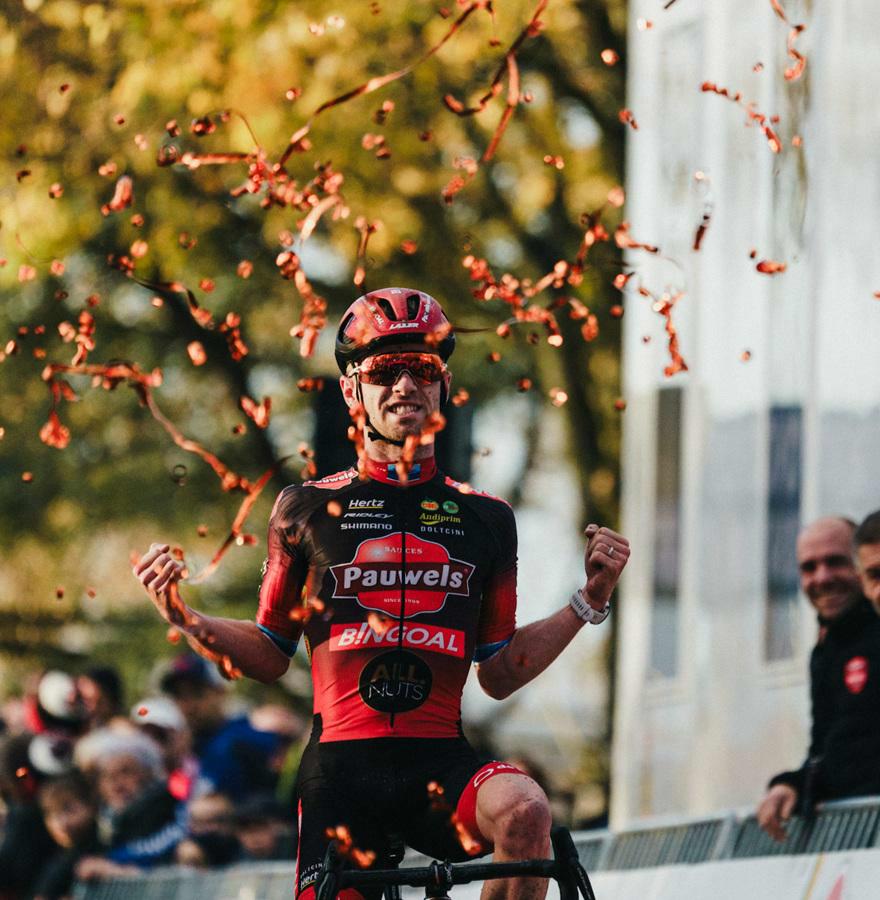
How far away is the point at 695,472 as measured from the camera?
13078mm

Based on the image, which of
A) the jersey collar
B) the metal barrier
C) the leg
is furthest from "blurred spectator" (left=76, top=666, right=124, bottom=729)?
the leg

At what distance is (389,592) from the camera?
6633 millimetres

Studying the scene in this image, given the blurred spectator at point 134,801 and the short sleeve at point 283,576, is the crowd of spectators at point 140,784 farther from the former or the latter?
the short sleeve at point 283,576

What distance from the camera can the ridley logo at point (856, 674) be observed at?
27.5 feet

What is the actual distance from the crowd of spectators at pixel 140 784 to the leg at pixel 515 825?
21.5ft

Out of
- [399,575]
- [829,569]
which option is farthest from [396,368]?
[829,569]

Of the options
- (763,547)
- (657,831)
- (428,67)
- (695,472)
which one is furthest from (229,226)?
(657,831)

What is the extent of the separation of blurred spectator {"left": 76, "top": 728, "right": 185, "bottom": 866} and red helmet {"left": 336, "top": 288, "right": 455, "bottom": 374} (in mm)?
6763

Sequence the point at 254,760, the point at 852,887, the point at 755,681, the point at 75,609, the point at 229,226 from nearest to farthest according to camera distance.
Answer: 1. the point at 852,887
2. the point at 755,681
3. the point at 254,760
4. the point at 229,226
5. the point at 75,609

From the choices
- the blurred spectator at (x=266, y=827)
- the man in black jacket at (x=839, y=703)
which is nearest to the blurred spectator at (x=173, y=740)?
the blurred spectator at (x=266, y=827)

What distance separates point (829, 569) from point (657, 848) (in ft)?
5.54

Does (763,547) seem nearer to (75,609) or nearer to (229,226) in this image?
(229,226)

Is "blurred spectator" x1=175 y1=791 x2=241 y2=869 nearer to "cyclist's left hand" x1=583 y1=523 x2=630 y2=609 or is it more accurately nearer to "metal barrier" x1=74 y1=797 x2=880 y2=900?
"metal barrier" x1=74 y1=797 x2=880 y2=900

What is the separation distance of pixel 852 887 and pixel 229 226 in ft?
43.2
